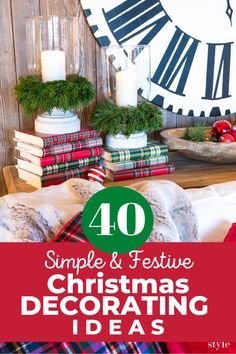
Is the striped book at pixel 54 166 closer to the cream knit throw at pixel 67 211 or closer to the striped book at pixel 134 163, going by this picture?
the striped book at pixel 134 163

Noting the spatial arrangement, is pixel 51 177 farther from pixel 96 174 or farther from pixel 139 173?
pixel 139 173

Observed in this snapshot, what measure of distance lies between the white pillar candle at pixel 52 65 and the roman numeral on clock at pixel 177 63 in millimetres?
454

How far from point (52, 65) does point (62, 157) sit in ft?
0.92

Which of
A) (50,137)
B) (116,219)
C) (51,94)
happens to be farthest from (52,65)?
(116,219)

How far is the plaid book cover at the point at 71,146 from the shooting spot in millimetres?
1455

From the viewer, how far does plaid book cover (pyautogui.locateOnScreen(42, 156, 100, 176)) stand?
146 centimetres

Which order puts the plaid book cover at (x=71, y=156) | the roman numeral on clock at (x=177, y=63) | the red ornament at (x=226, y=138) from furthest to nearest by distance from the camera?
the roman numeral on clock at (x=177, y=63)
the red ornament at (x=226, y=138)
the plaid book cover at (x=71, y=156)

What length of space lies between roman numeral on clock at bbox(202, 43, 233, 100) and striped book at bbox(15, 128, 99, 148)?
589 millimetres

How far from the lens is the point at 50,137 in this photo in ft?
4.83

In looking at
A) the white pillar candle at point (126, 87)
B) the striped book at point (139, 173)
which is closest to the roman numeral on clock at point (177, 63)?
the white pillar candle at point (126, 87)

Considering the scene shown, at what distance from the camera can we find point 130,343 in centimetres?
71

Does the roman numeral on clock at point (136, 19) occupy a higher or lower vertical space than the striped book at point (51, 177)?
higher

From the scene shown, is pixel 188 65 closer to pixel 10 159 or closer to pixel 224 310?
pixel 10 159

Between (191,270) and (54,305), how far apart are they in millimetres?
188
